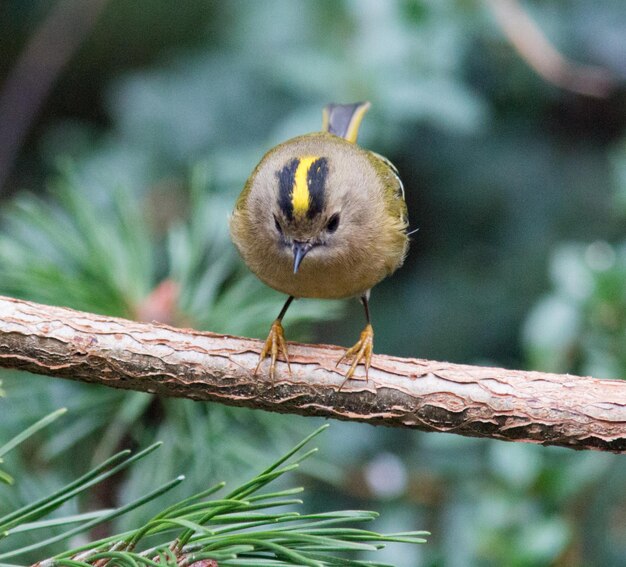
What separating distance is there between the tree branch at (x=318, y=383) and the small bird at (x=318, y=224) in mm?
445

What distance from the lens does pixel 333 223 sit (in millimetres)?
2572

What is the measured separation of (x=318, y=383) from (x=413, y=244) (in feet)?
7.04

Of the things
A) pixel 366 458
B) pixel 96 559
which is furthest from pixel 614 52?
pixel 96 559

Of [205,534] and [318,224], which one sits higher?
[318,224]

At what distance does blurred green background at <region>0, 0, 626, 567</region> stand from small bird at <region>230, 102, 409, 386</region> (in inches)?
4.4

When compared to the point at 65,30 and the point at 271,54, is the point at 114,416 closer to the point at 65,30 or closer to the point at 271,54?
the point at 271,54

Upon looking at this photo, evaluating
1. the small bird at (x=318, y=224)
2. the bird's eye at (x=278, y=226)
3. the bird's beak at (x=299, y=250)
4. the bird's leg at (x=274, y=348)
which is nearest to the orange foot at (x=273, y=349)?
the bird's leg at (x=274, y=348)

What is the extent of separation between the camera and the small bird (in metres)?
2.47

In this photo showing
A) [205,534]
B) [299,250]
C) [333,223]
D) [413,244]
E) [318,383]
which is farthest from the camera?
[413,244]

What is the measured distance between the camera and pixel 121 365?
1.73 metres

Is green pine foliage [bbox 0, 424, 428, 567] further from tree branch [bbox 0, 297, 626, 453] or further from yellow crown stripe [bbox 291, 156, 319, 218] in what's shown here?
yellow crown stripe [bbox 291, 156, 319, 218]

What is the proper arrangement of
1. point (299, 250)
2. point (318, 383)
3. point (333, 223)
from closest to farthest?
point (318, 383) < point (299, 250) < point (333, 223)

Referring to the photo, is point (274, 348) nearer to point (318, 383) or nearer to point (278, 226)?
point (318, 383)

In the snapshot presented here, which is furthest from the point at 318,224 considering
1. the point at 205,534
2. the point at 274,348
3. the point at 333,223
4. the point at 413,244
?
the point at 413,244
